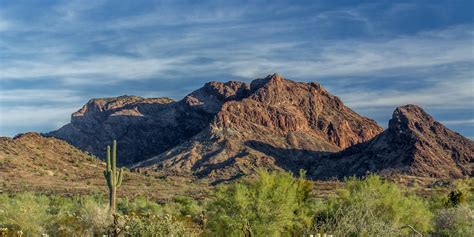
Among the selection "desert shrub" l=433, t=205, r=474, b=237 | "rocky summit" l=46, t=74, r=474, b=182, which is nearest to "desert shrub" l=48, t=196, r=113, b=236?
"desert shrub" l=433, t=205, r=474, b=237

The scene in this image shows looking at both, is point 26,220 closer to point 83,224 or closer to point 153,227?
point 83,224

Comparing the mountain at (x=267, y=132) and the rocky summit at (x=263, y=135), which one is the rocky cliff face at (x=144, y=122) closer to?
the rocky summit at (x=263, y=135)

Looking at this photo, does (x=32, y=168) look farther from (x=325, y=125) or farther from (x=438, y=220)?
(x=325, y=125)

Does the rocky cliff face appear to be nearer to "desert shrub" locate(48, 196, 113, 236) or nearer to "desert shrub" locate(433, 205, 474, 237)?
"desert shrub" locate(48, 196, 113, 236)

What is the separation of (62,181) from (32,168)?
629 centimetres

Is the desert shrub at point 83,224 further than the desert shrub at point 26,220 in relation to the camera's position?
Yes

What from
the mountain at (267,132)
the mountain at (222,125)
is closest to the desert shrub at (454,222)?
the mountain at (267,132)

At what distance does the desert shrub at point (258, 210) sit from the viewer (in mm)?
22156

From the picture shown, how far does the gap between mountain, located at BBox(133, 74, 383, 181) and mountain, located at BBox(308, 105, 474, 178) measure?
11773mm

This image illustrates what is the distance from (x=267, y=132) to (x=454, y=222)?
390ft

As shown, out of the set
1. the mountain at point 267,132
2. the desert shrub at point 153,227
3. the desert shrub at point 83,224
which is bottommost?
the desert shrub at point 83,224

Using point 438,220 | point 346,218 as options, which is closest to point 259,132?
point 438,220

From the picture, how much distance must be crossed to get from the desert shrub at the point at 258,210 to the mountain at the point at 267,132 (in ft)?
284

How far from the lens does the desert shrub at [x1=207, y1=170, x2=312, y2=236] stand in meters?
22.2
